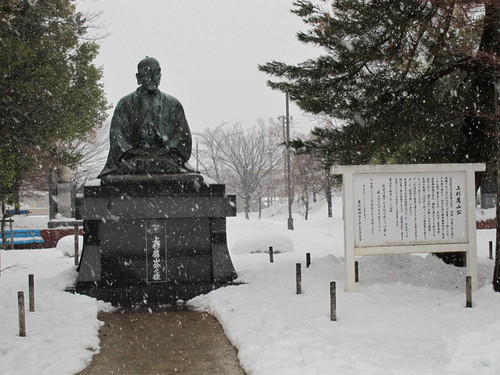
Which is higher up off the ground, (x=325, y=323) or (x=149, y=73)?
(x=149, y=73)

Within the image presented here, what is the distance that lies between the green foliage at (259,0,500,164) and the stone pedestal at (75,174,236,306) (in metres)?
2.58

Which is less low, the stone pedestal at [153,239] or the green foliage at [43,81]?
the green foliage at [43,81]

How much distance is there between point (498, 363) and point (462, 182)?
13.9ft

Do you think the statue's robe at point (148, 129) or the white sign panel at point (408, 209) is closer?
the white sign panel at point (408, 209)

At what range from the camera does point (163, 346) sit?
6.41 meters

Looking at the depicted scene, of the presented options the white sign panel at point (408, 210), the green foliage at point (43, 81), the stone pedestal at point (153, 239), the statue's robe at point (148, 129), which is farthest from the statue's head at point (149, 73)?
the green foliage at point (43, 81)

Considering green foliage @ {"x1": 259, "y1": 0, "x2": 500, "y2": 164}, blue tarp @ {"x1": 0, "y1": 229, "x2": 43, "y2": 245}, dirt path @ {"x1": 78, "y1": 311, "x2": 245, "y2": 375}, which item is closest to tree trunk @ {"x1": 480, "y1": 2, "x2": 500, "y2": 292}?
green foliage @ {"x1": 259, "y1": 0, "x2": 500, "y2": 164}

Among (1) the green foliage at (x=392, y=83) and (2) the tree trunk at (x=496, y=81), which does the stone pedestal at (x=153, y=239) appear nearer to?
(1) the green foliage at (x=392, y=83)

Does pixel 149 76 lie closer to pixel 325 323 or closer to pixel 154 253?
pixel 154 253

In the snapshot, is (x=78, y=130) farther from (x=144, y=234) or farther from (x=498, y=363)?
(x=498, y=363)

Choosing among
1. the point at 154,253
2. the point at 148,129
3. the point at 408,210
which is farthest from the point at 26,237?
the point at 408,210

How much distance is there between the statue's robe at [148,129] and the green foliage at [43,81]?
530 centimetres

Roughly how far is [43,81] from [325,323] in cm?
1273

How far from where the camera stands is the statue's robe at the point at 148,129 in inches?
395
